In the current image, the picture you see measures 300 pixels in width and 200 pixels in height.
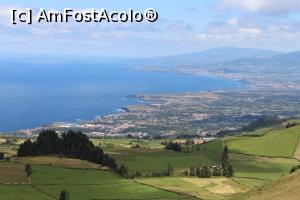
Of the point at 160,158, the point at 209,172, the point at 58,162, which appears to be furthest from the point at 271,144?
the point at 58,162

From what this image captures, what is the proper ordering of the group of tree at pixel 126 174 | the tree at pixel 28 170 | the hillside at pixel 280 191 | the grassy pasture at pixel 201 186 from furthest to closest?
the group of tree at pixel 126 174 → the tree at pixel 28 170 → the grassy pasture at pixel 201 186 → the hillside at pixel 280 191

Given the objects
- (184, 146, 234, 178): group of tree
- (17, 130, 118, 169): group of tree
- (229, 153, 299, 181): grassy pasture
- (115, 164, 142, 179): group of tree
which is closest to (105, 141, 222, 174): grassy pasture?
(184, 146, 234, 178): group of tree

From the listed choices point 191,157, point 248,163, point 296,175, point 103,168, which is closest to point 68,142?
point 103,168

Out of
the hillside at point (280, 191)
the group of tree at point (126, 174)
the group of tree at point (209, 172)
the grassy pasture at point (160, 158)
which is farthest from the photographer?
the grassy pasture at point (160, 158)

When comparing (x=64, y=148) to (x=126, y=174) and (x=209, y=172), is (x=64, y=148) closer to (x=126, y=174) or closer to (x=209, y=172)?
(x=126, y=174)

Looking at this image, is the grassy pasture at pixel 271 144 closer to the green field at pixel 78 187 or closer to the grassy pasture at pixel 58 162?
the grassy pasture at pixel 58 162

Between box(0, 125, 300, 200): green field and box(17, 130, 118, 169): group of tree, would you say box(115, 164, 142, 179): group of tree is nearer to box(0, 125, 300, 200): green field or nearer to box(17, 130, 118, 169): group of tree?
box(0, 125, 300, 200): green field

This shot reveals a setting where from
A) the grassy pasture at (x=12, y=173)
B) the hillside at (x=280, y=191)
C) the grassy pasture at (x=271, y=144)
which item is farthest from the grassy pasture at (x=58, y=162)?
the hillside at (x=280, y=191)
